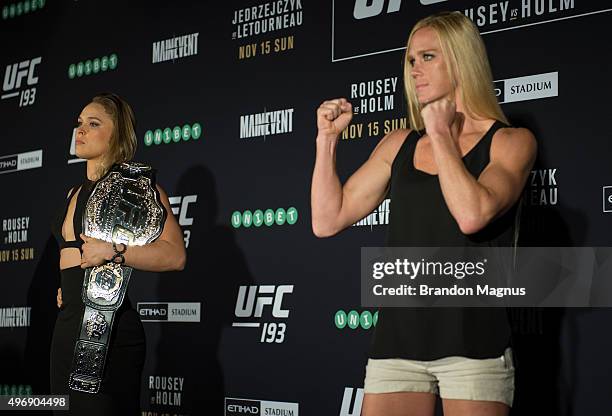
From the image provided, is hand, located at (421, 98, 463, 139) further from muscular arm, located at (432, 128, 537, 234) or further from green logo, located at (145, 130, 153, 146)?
green logo, located at (145, 130, 153, 146)

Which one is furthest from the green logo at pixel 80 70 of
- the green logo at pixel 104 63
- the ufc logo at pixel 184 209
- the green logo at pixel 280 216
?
the green logo at pixel 280 216

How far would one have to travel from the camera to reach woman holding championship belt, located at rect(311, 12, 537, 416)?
71.0 inches

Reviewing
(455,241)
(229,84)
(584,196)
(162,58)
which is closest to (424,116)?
(455,241)

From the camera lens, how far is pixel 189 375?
3920 mm

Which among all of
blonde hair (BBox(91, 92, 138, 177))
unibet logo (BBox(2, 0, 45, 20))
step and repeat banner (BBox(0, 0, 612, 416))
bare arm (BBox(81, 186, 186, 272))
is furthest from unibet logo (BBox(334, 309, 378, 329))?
unibet logo (BBox(2, 0, 45, 20))

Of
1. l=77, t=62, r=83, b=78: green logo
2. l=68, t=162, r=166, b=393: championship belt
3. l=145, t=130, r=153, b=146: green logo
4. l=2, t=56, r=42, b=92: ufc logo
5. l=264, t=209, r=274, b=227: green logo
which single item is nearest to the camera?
l=68, t=162, r=166, b=393: championship belt

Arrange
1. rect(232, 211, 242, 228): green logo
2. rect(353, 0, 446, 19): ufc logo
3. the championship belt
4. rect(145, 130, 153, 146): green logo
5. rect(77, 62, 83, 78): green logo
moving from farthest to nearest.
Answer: rect(77, 62, 83, 78): green logo, rect(145, 130, 153, 146): green logo, rect(232, 211, 242, 228): green logo, rect(353, 0, 446, 19): ufc logo, the championship belt

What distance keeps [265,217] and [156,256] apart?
106cm

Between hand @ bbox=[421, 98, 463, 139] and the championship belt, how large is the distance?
1179 mm

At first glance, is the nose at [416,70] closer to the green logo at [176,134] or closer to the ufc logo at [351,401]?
the ufc logo at [351,401]

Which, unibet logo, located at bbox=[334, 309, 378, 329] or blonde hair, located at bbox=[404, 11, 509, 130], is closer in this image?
blonde hair, located at bbox=[404, 11, 509, 130]

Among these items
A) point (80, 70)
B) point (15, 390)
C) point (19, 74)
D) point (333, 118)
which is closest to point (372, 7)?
point (333, 118)

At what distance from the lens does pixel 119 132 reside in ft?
9.61

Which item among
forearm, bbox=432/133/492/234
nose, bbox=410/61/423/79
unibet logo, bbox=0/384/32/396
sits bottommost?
unibet logo, bbox=0/384/32/396
